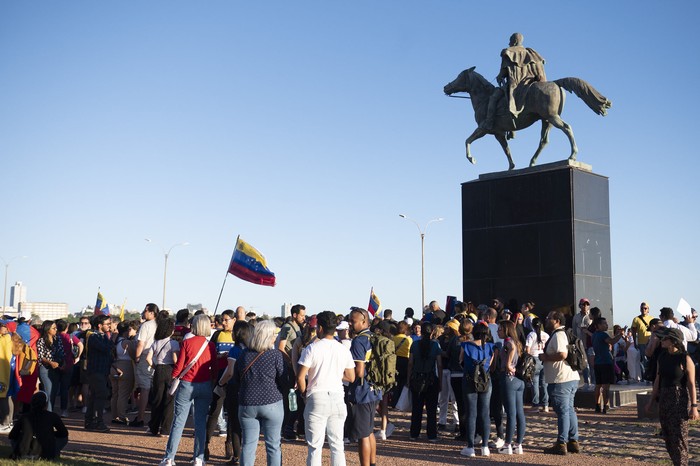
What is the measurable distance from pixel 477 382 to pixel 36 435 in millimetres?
5359

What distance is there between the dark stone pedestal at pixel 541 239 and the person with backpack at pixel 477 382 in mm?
9094

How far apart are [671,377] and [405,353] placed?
5.79m

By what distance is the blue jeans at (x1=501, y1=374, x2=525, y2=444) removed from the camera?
10.5 m

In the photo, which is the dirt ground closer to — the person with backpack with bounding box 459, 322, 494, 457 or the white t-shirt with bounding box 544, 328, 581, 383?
the person with backpack with bounding box 459, 322, 494, 457

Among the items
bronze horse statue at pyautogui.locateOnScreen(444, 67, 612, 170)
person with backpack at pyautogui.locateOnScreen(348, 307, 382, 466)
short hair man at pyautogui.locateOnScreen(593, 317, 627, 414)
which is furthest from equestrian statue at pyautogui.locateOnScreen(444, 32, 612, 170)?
person with backpack at pyautogui.locateOnScreen(348, 307, 382, 466)

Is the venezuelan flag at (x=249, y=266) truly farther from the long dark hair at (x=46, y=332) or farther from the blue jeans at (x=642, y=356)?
the blue jeans at (x=642, y=356)

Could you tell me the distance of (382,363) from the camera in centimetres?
1000

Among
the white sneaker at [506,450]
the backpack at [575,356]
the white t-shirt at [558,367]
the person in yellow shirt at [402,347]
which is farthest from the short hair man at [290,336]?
the backpack at [575,356]

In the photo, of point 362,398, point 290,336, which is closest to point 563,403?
point 362,398

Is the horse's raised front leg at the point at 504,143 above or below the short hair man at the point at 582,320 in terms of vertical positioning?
above

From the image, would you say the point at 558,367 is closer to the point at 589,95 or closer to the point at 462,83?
the point at 589,95

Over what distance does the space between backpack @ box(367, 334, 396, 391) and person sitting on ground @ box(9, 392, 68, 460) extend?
3.81m

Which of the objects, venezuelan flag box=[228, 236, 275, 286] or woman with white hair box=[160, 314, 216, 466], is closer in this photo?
woman with white hair box=[160, 314, 216, 466]

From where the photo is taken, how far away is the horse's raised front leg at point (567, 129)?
20.1 m
